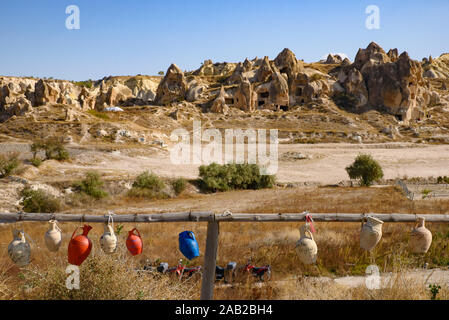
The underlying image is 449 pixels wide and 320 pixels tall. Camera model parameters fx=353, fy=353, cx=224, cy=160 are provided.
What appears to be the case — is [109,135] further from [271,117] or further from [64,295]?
[64,295]

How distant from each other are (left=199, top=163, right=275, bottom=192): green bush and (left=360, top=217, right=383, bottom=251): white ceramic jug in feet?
61.7

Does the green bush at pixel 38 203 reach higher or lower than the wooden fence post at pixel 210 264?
lower

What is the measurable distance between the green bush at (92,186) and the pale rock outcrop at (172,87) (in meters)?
42.4

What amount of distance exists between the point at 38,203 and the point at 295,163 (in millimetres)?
21948

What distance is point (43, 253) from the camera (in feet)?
21.3

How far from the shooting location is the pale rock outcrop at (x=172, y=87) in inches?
2414

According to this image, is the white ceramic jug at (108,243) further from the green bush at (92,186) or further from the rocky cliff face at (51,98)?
the rocky cliff face at (51,98)

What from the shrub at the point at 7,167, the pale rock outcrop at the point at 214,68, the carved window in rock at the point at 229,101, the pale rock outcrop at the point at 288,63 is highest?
the pale rock outcrop at the point at 214,68

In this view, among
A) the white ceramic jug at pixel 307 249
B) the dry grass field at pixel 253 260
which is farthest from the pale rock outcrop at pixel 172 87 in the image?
the white ceramic jug at pixel 307 249

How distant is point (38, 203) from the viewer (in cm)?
1652

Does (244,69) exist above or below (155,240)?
above

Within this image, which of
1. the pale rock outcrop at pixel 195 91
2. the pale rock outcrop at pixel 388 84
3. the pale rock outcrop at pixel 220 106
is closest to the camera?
the pale rock outcrop at pixel 220 106
